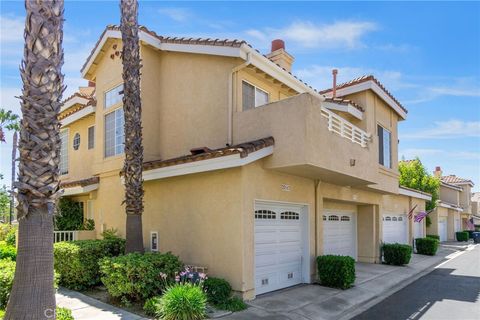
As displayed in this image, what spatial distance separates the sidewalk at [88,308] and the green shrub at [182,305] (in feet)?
3.08

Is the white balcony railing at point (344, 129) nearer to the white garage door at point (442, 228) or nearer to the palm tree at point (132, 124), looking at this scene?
the palm tree at point (132, 124)

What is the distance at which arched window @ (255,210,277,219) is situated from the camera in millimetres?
10820

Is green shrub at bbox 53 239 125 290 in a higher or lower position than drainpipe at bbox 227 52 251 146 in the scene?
lower

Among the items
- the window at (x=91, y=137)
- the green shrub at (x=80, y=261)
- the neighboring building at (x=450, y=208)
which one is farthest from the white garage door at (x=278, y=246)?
the neighboring building at (x=450, y=208)

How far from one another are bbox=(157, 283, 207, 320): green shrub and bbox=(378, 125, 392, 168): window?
41.5 feet

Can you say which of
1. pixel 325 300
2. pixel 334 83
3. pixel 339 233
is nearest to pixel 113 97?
pixel 334 83

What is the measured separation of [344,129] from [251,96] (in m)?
3.42

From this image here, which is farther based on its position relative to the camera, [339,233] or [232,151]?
[339,233]

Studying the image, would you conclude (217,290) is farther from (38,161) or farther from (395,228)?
(395,228)

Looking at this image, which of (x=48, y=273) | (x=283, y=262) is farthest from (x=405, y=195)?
(x=48, y=273)

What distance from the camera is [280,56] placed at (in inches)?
636

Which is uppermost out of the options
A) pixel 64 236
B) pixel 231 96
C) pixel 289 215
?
pixel 231 96

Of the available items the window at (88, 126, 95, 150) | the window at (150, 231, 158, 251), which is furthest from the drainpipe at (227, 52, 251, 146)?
the window at (88, 126, 95, 150)

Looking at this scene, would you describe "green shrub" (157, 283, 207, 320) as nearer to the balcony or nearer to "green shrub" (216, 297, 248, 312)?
"green shrub" (216, 297, 248, 312)
